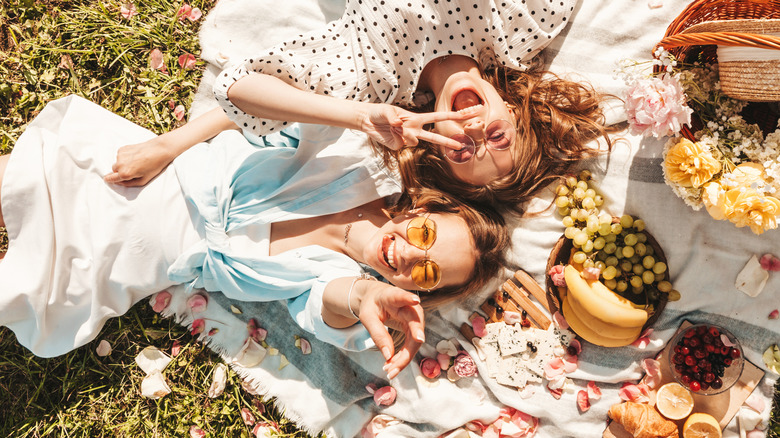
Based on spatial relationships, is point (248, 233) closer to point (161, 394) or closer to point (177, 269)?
point (177, 269)

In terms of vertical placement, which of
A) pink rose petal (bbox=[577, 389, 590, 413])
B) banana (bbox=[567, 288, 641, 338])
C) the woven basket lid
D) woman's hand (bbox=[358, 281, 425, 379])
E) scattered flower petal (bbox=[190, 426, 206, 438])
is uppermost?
the woven basket lid

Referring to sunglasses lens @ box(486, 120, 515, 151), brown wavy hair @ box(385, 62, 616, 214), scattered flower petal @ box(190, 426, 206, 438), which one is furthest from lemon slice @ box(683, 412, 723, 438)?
scattered flower petal @ box(190, 426, 206, 438)

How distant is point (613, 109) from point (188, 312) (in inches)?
132

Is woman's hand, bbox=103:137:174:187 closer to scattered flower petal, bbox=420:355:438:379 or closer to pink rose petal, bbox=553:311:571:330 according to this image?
scattered flower petal, bbox=420:355:438:379

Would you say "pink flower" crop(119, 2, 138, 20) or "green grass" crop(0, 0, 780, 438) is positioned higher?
"pink flower" crop(119, 2, 138, 20)

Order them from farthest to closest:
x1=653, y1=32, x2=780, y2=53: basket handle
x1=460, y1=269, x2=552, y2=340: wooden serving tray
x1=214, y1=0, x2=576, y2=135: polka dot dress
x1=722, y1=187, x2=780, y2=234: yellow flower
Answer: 1. x1=460, y1=269, x2=552, y2=340: wooden serving tray
2. x1=214, y1=0, x2=576, y2=135: polka dot dress
3. x1=722, y1=187, x2=780, y2=234: yellow flower
4. x1=653, y1=32, x2=780, y2=53: basket handle

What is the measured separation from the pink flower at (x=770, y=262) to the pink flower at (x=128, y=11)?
476 cm

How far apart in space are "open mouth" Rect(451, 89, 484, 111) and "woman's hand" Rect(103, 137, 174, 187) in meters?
1.93

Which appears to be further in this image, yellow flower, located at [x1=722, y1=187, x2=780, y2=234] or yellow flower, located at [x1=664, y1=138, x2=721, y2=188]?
yellow flower, located at [x1=664, y1=138, x2=721, y2=188]

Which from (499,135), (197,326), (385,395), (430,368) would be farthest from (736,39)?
(197,326)

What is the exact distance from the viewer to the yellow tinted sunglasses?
2.77 metres

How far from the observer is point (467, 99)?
9.58ft

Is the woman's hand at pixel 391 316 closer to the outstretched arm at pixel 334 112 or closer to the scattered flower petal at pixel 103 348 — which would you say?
the outstretched arm at pixel 334 112

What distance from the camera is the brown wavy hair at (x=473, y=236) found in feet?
9.84
